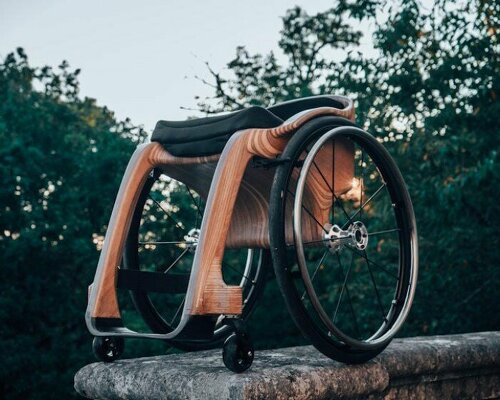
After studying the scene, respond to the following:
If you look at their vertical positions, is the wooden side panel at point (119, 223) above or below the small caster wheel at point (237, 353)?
above

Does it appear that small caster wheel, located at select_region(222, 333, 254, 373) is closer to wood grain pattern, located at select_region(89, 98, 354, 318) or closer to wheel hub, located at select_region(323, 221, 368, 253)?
wood grain pattern, located at select_region(89, 98, 354, 318)

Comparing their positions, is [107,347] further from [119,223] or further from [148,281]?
[119,223]

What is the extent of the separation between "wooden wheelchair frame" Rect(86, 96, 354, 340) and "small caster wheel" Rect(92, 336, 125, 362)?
108mm

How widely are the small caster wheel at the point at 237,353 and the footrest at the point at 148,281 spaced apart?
17.1 inches

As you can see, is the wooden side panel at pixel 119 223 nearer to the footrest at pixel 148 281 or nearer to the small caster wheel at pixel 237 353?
the footrest at pixel 148 281

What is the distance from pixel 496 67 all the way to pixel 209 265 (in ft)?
16.5

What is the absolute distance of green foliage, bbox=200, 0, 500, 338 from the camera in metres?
5.98

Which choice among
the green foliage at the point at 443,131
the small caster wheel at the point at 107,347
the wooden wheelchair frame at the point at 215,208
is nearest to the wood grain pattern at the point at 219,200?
the wooden wheelchair frame at the point at 215,208

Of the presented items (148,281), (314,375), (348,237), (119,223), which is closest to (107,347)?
(148,281)

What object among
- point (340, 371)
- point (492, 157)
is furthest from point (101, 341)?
point (492, 157)

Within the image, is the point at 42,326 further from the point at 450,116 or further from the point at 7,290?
the point at 450,116

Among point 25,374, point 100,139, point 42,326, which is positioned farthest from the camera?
point 100,139

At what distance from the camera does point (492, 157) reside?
5.20 meters

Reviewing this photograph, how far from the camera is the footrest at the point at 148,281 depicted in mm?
2150
